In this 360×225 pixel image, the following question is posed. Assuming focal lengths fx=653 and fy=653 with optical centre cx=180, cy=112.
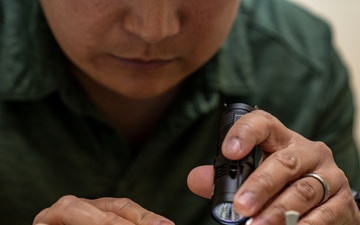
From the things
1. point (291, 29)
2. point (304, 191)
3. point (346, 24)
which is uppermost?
point (304, 191)

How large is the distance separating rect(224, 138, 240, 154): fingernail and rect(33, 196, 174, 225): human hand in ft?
0.49

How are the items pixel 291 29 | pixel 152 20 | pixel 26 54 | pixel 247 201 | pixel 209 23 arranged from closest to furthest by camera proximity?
pixel 247 201 < pixel 152 20 < pixel 209 23 < pixel 26 54 < pixel 291 29

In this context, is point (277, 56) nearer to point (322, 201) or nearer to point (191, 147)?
point (191, 147)

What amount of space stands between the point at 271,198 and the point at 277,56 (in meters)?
0.64

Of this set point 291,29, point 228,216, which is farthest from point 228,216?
point 291,29

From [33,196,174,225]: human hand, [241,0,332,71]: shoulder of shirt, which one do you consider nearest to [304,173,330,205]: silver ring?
[33,196,174,225]: human hand

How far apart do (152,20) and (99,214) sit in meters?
0.31

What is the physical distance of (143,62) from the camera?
1141 mm

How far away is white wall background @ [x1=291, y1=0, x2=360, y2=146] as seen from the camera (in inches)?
94.6

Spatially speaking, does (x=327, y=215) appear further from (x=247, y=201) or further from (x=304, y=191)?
(x=247, y=201)

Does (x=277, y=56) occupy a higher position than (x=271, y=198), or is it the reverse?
(x=271, y=198)

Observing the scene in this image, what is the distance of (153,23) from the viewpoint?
1.02m

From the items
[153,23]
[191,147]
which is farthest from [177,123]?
[153,23]

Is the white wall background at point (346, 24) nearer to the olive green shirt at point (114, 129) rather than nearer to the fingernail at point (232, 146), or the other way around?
the olive green shirt at point (114, 129)
